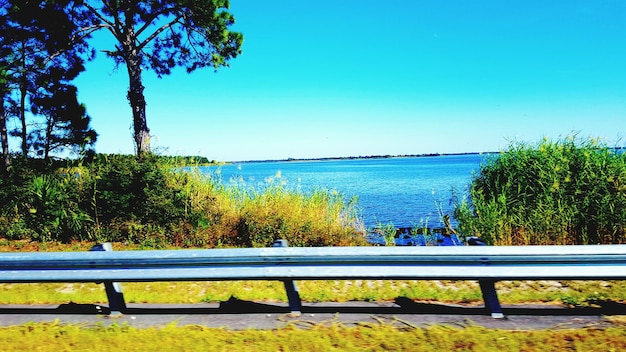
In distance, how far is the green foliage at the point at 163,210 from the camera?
955cm

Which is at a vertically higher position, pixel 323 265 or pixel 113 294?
pixel 323 265

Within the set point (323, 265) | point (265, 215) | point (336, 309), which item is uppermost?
point (323, 265)

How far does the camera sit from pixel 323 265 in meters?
4.43

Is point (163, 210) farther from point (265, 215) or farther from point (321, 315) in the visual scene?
point (321, 315)

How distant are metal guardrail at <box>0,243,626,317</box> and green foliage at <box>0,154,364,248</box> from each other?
450 cm

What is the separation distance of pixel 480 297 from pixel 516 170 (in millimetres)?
4951

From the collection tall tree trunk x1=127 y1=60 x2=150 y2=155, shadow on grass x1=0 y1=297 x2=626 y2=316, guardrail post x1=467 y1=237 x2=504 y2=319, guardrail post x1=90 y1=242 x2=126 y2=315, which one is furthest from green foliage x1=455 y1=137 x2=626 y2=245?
tall tree trunk x1=127 y1=60 x2=150 y2=155

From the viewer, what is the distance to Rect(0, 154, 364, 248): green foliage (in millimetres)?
9547

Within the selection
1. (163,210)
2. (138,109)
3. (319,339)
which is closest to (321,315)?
(319,339)

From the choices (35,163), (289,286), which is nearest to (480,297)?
(289,286)

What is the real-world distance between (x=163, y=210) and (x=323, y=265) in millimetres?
6654

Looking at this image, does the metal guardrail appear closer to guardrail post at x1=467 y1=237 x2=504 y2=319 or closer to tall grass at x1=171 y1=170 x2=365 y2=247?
guardrail post at x1=467 y1=237 x2=504 y2=319

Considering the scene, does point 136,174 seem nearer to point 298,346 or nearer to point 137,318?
point 137,318

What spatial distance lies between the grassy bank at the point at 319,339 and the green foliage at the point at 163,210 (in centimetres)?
489
